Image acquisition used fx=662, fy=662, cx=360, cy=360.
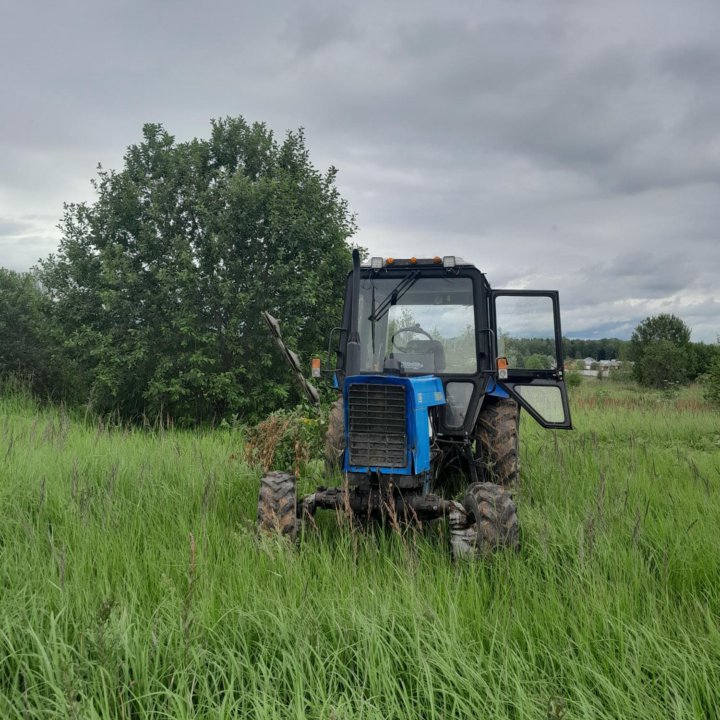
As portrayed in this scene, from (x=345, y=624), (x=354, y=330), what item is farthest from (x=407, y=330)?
(x=345, y=624)

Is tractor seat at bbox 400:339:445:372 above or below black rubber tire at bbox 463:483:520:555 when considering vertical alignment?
above

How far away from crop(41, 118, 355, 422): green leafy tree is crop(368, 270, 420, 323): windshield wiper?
22.3 ft

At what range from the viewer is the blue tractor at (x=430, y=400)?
4.59 m

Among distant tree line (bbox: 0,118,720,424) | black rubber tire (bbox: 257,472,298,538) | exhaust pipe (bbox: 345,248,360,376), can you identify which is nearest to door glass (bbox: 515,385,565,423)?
exhaust pipe (bbox: 345,248,360,376)

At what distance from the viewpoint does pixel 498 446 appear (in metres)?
5.86

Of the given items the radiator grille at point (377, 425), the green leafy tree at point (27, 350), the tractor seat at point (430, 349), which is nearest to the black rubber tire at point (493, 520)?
the radiator grille at point (377, 425)

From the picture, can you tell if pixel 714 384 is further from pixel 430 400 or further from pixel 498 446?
pixel 430 400

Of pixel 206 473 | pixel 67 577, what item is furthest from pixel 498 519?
pixel 206 473

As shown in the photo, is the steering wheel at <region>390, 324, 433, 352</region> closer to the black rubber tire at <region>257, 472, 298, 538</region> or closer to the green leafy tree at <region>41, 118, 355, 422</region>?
the black rubber tire at <region>257, 472, 298, 538</region>

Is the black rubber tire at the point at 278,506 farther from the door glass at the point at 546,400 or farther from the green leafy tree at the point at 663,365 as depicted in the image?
the green leafy tree at the point at 663,365

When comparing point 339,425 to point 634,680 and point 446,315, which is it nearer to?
point 446,315

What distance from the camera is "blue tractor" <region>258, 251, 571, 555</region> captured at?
4.59 metres

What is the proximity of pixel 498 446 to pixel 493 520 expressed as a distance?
1676 mm

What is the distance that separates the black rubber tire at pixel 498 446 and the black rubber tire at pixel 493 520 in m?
1.40
